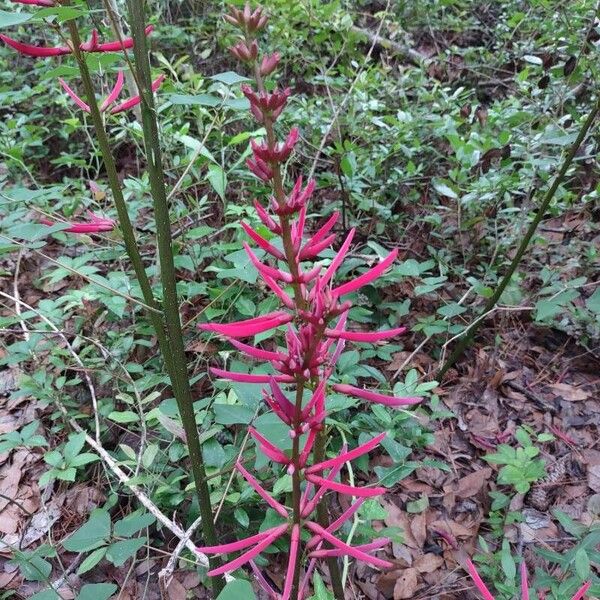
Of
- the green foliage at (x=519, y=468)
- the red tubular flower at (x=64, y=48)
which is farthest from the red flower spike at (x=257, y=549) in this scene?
the green foliage at (x=519, y=468)

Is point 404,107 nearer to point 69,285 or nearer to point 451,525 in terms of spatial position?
point 69,285

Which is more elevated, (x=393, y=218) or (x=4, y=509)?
(x=393, y=218)

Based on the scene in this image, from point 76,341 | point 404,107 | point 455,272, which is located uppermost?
point 404,107

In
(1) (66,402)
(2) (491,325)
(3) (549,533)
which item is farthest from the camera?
(2) (491,325)

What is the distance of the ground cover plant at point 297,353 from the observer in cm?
89

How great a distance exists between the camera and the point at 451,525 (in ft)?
6.16

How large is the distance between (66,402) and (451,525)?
1.46m

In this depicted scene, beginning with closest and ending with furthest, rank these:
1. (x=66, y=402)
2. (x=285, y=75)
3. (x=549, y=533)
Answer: (x=549, y=533) < (x=66, y=402) < (x=285, y=75)

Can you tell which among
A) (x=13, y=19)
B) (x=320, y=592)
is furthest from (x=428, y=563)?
(x=13, y=19)

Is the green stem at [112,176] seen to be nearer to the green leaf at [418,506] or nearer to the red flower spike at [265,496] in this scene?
the red flower spike at [265,496]

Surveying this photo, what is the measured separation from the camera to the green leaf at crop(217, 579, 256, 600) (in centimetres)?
88

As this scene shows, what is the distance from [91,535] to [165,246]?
726 millimetres

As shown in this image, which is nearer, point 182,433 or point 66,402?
point 182,433

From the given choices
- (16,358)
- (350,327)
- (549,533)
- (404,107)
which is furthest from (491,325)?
(16,358)
